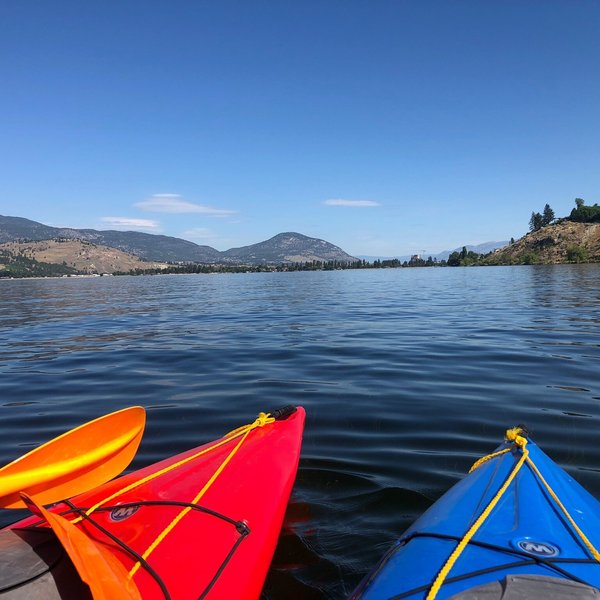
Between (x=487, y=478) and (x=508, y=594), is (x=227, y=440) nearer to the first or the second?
(x=487, y=478)

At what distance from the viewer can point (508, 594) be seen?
257 cm

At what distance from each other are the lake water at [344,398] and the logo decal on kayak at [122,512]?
140 cm

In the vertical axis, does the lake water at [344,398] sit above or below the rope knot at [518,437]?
below

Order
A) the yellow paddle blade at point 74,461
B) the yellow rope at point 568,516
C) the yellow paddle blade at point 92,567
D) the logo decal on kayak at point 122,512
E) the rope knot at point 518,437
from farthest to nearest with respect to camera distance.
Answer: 1. the rope knot at point 518,437
2. the logo decal on kayak at point 122,512
3. the yellow rope at point 568,516
4. the yellow paddle blade at point 74,461
5. the yellow paddle blade at point 92,567

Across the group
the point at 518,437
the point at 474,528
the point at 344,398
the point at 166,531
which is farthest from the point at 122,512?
the point at 344,398

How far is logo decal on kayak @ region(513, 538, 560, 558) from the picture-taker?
9.94 ft

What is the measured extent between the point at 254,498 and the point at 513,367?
358 inches

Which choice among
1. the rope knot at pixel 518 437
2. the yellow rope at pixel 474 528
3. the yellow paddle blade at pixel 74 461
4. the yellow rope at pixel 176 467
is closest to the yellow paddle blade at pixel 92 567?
the yellow paddle blade at pixel 74 461

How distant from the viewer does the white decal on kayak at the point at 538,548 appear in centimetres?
303

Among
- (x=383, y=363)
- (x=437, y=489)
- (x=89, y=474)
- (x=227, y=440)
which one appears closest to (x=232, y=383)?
(x=383, y=363)

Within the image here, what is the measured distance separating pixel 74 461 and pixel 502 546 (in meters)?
3.26

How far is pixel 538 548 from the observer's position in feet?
10.1

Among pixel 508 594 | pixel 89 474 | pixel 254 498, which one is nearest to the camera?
pixel 508 594

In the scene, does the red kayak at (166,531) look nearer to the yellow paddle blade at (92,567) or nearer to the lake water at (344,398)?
the yellow paddle blade at (92,567)
